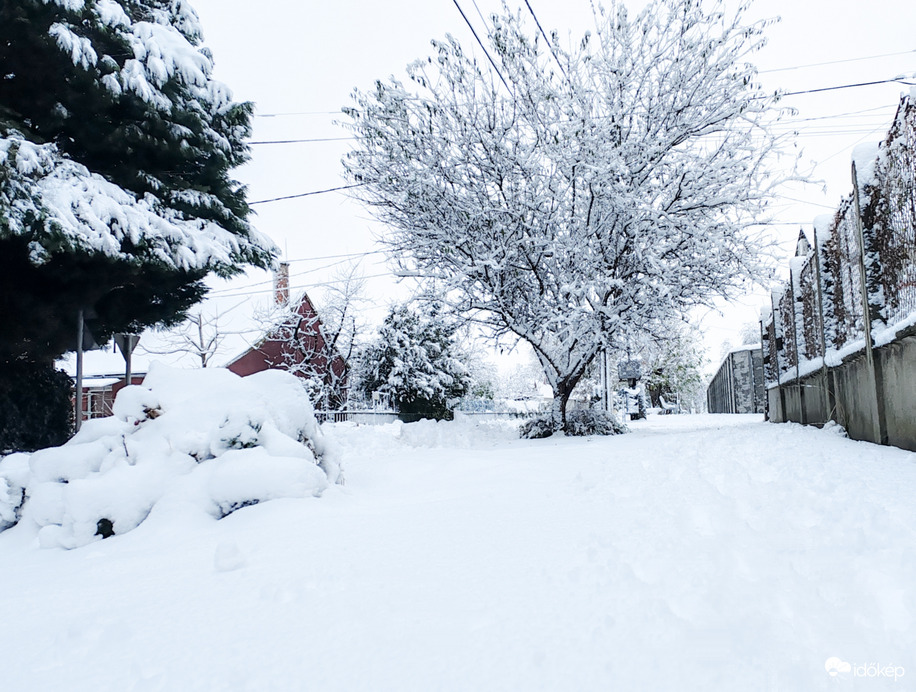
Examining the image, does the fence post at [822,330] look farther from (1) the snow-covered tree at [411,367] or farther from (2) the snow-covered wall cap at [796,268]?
(1) the snow-covered tree at [411,367]

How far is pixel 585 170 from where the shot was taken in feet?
29.6

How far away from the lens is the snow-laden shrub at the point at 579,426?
10.2 meters

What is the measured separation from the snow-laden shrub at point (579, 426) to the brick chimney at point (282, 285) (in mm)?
20153

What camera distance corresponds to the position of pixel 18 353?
7.29 meters

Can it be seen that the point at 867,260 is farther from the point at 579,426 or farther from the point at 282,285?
the point at 282,285

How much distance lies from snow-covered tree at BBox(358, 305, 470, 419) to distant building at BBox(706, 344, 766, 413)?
10574 mm

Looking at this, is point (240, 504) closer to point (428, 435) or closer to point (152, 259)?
point (152, 259)

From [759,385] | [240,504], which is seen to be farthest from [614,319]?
[759,385]

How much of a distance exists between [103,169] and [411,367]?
16925 millimetres

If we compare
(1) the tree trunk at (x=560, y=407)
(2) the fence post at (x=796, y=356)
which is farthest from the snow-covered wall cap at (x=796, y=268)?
(1) the tree trunk at (x=560, y=407)

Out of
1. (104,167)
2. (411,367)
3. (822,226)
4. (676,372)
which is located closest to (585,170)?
(822,226)

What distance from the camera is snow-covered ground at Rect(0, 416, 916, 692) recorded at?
57.5 inches

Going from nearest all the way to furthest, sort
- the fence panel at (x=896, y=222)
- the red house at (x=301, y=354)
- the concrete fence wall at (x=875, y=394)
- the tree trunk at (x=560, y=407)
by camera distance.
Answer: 1. the fence panel at (x=896, y=222)
2. the concrete fence wall at (x=875, y=394)
3. the tree trunk at (x=560, y=407)
4. the red house at (x=301, y=354)

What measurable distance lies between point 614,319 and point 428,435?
3390 mm
